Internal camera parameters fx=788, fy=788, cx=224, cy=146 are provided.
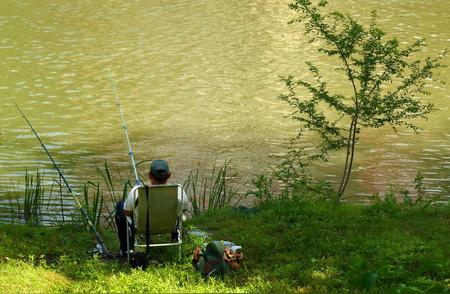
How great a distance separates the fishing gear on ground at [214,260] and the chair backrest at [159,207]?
0.38 metres

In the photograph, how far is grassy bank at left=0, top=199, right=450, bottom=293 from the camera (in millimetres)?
5969

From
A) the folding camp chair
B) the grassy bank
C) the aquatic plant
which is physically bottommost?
the aquatic plant

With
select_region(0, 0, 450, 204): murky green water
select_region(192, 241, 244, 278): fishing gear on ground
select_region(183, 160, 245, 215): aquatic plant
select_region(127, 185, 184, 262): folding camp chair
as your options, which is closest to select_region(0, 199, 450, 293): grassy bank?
select_region(192, 241, 244, 278): fishing gear on ground

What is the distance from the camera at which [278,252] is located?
6828 millimetres

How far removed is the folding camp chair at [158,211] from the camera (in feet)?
21.0

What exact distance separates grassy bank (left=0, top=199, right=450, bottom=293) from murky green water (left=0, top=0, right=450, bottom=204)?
10.1 ft

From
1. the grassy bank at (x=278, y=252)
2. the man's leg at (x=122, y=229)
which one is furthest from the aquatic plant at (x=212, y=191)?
the man's leg at (x=122, y=229)

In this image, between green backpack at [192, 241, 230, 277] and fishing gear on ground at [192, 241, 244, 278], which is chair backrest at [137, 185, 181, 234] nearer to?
fishing gear on ground at [192, 241, 244, 278]

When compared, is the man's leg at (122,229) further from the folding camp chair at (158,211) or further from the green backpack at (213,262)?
the green backpack at (213,262)

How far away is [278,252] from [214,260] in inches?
32.7

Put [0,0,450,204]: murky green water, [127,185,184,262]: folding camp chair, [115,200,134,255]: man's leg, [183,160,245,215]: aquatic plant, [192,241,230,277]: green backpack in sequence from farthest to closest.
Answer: [0,0,450,204]: murky green water, [183,160,245,215]: aquatic plant, [115,200,134,255]: man's leg, [127,185,184,262]: folding camp chair, [192,241,230,277]: green backpack

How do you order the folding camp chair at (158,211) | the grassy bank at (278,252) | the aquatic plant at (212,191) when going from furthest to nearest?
the aquatic plant at (212,191), the folding camp chair at (158,211), the grassy bank at (278,252)

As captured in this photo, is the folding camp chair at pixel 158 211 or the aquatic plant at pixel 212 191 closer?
the folding camp chair at pixel 158 211

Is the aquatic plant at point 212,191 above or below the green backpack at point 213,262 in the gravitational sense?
below
